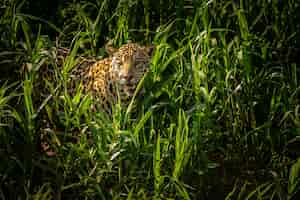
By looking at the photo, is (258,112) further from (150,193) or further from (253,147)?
(150,193)

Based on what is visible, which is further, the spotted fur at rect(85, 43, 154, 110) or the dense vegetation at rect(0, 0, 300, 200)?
the spotted fur at rect(85, 43, 154, 110)

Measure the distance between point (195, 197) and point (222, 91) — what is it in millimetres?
686

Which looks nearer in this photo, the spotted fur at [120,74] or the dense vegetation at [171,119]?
the dense vegetation at [171,119]

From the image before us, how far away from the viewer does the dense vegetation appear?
329cm

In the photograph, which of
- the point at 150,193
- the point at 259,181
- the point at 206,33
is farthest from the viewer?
the point at 206,33

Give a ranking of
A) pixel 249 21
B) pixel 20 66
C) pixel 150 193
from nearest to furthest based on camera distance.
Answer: pixel 150 193, pixel 20 66, pixel 249 21

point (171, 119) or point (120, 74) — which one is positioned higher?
point (120, 74)

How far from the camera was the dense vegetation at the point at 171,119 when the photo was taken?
3.29 m

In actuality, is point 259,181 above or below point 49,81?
below

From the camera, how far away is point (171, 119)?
355 cm

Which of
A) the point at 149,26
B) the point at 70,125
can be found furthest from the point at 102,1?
the point at 70,125

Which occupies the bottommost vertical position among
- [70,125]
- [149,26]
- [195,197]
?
[195,197]

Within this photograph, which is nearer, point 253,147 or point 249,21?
point 253,147

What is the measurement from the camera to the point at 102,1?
14.8ft
